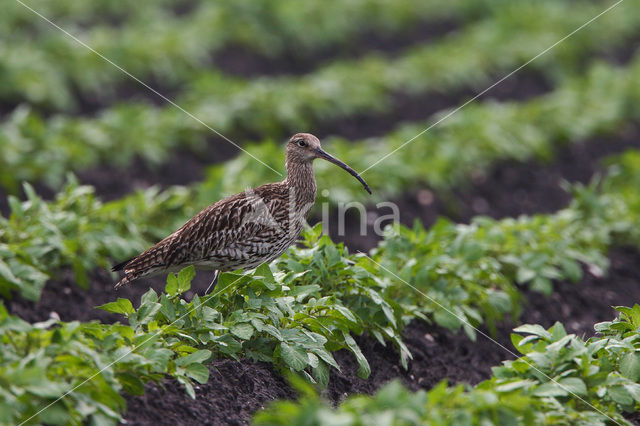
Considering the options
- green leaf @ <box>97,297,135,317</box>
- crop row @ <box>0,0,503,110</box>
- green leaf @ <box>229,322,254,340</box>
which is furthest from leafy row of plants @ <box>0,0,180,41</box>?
green leaf @ <box>229,322,254,340</box>

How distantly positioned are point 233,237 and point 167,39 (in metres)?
8.85

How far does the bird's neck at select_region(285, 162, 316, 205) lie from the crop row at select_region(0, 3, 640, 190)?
3875mm

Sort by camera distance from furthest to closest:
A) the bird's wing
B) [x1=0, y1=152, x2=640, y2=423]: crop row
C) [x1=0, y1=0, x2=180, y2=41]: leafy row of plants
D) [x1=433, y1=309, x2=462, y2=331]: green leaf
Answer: [x1=0, y1=0, x2=180, y2=41]: leafy row of plants
[x1=433, y1=309, x2=462, y2=331]: green leaf
the bird's wing
[x1=0, y1=152, x2=640, y2=423]: crop row

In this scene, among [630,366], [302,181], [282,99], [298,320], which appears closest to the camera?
[630,366]

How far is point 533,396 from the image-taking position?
4.25 meters

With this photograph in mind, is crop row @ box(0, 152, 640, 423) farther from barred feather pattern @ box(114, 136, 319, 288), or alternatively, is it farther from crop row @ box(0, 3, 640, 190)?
crop row @ box(0, 3, 640, 190)

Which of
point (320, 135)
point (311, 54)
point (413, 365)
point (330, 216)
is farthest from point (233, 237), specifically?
point (311, 54)

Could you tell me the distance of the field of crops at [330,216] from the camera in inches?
169

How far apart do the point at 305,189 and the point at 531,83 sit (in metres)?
10.7

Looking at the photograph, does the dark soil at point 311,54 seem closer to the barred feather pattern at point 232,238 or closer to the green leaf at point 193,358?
the barred feather pattern at point 232,238

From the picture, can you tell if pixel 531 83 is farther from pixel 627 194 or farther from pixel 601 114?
pixel 627 194

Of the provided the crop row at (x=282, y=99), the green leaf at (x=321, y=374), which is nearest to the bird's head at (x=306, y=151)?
the green leaf at (x=321, y=374)

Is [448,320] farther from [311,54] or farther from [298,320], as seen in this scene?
[311,54]

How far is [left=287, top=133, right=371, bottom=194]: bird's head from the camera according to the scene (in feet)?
18.4
